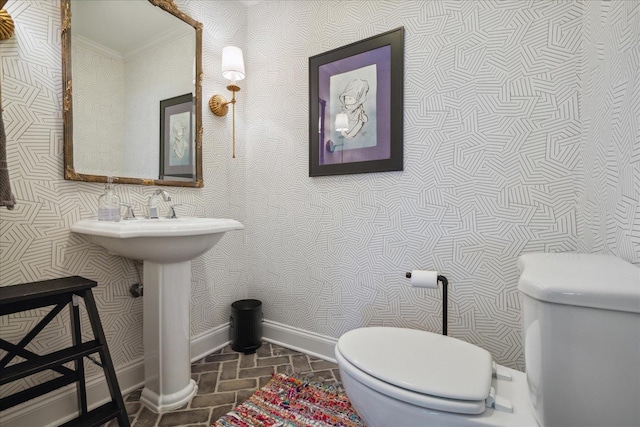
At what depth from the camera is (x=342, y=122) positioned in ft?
5.56

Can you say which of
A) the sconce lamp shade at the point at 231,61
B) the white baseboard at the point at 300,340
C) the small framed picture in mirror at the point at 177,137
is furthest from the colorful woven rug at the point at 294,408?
the sconce lamp shade at the point at 231,61

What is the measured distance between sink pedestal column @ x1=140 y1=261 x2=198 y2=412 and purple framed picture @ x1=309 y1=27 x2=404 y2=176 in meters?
0.97

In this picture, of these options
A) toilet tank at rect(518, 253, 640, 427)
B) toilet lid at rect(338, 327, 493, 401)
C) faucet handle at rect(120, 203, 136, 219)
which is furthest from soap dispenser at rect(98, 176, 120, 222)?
toilet tank at rect(518, 253, 640, 427)

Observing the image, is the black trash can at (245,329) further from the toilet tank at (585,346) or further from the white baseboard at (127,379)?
the toilet tank at (585,346)

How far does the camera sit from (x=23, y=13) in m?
1.13

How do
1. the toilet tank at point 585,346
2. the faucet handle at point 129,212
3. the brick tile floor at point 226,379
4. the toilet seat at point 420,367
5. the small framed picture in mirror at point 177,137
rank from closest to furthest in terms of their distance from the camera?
the toilet tank at point 585,346 → the toilet seat at point 420,367 → the brick tile floor at point 226,379 → the faucet handle at point 129,212 → the small framed picture in mirror at point 177,137

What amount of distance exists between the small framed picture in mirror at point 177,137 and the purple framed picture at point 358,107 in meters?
0.73

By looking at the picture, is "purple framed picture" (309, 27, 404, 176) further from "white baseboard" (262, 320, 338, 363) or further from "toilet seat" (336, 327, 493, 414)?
"white baseboard" (262, 320, 338, 363)

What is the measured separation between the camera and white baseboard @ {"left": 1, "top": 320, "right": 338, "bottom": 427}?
1.15m

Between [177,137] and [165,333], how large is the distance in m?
1.07

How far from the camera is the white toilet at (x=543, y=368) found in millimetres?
545

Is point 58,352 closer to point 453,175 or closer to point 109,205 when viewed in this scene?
point 109,205

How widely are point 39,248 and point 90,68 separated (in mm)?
840

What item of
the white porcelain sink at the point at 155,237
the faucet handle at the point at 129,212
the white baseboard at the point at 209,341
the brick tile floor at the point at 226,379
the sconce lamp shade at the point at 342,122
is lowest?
the brick tile floor at the point at 226,379
